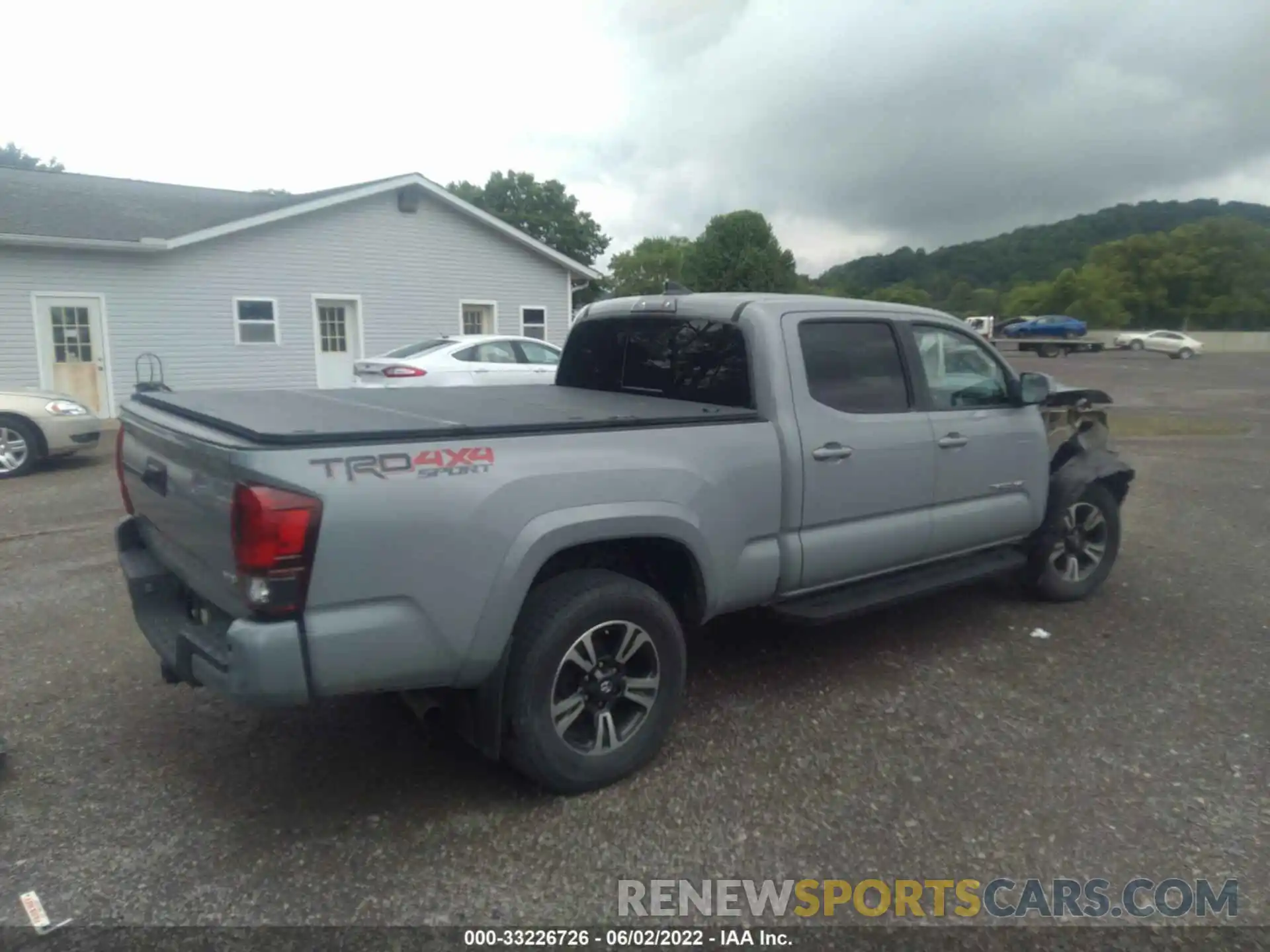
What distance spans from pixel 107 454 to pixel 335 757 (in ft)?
33.0

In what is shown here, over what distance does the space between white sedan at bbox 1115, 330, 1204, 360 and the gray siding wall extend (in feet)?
125

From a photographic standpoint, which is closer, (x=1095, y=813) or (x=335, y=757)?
(x=1095, y=813)

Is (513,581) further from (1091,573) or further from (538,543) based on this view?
(1091,573)

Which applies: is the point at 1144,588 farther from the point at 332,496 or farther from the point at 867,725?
the point at 332,496

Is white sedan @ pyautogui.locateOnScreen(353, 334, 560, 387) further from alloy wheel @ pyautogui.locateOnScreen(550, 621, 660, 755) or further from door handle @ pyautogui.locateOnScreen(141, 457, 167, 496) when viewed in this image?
alloy wheel @ pyautogui.locateOnScreen(550, 621, 660, 755)

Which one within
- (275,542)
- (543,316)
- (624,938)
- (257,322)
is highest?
(543,316)

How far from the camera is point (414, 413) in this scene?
11.4ft

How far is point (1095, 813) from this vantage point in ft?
10.4

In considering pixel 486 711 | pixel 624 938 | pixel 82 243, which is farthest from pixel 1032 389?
pixel 82 243

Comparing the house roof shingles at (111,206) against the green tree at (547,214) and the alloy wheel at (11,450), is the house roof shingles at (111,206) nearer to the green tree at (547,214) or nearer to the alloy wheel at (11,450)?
the alloy wheel at (11,450)

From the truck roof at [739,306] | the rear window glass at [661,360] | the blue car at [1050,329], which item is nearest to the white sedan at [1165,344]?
the blue car at [1050,329]

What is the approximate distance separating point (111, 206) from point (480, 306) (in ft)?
23.5

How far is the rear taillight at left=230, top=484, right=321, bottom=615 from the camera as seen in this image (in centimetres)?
254

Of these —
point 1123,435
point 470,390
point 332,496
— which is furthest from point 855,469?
point 1123,435
